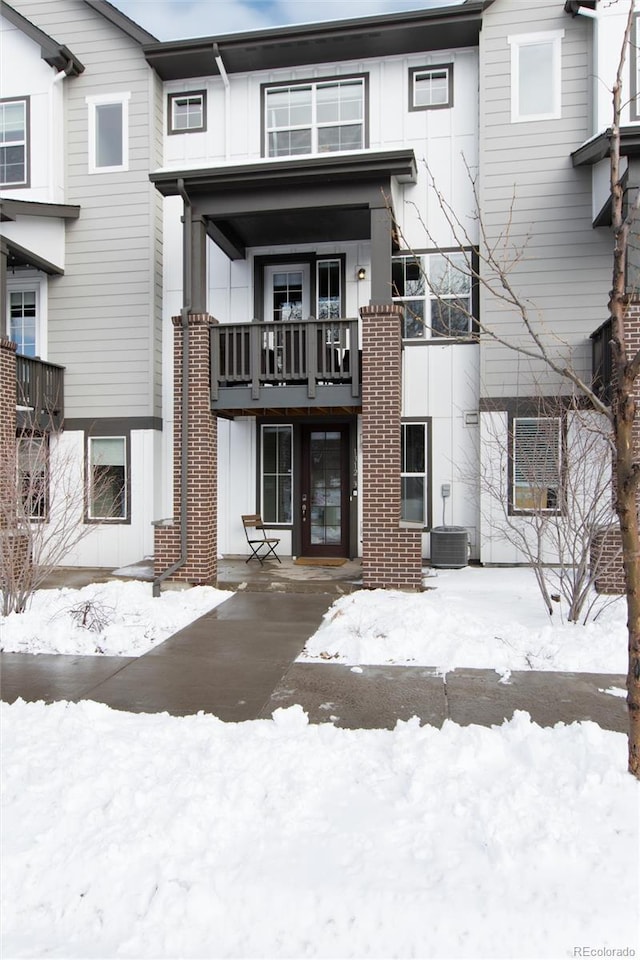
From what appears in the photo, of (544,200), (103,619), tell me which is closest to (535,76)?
(544,200)

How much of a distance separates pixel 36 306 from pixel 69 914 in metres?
11.1

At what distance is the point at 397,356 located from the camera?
27.4 ft

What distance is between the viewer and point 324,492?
35.8 ft

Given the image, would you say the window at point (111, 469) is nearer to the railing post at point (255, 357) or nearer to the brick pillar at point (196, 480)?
the brick pillar at point (196, 480)

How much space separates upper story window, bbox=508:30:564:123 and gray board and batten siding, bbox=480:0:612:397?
97 mm

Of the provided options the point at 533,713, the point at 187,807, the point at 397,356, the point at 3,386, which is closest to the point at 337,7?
the point at 397,356

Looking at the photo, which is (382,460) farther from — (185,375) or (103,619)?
(103,619)

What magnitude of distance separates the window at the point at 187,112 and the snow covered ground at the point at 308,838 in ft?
34.6

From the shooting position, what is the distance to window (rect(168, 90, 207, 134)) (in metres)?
11.1

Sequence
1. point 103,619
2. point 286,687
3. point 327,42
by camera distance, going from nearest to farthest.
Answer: point 286,687 → point 103,619 → point 327,42

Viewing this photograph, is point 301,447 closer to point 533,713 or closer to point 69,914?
point 533,713

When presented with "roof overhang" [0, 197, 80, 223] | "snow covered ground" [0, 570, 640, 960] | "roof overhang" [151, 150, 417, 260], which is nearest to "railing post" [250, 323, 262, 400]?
"roof overhang" [151, 150, 417, 260]

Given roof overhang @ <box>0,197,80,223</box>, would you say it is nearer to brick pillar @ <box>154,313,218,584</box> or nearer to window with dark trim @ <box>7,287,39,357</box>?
window with dark trim @ <box>7,287,39,357</box>

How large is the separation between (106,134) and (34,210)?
2.01 metres
